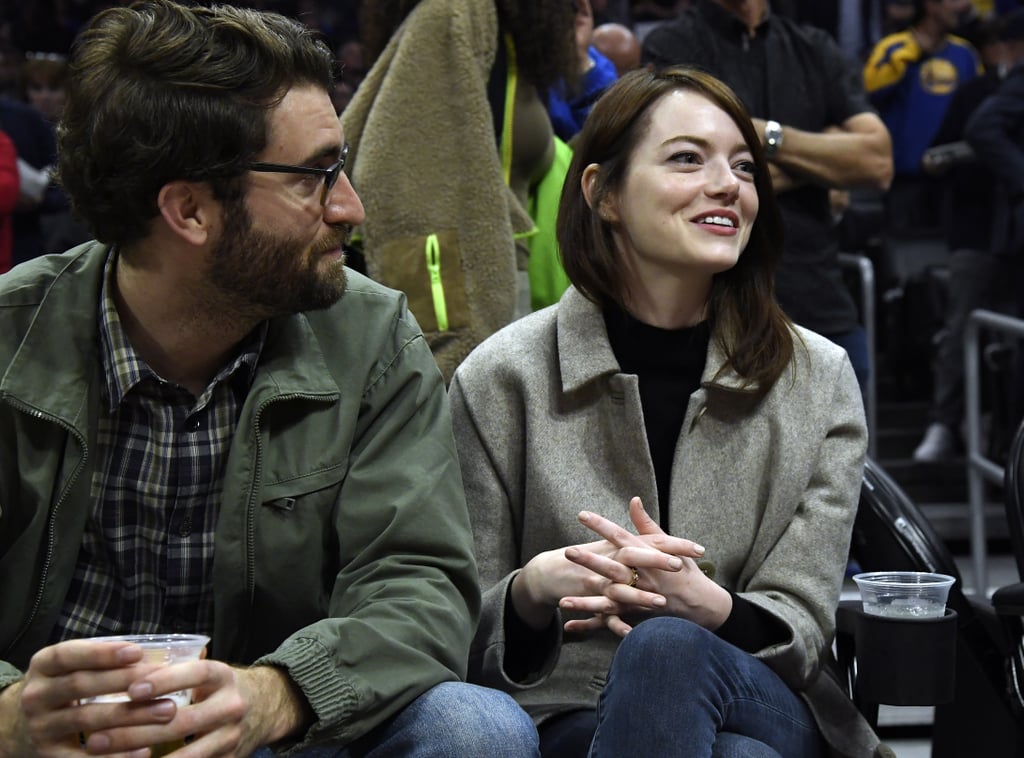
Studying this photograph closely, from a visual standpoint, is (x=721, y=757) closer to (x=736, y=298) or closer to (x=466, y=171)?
(x=736, y=298)

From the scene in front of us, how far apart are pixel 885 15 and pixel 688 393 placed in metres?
7.17

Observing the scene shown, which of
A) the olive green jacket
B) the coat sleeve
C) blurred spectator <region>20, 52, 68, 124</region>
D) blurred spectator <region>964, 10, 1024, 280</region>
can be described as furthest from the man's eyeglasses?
blurred spectator <region>20, 52, 68, 124</region>

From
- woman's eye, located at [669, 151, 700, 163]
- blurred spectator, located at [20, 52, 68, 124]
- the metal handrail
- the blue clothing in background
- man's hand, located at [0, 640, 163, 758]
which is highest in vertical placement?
woman's eye, located at [669, 151, 700, 163]

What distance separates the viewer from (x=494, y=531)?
7.94 ft

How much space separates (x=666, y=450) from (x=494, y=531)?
33 cm

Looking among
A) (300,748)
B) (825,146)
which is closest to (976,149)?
(825,146)

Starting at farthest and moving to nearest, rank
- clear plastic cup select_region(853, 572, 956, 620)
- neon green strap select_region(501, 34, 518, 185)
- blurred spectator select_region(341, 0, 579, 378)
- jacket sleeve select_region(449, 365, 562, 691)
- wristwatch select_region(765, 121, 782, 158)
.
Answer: wristwatch select_region(765, 121, 782, 158) < neon green strap select_region(501, 34, 518, 185) < blurred spectator select_region(341, 0, 579, 378) < jacket sleeve select_region(449, 365, 562, 691) < clear plastic cup select_region(853, 572, 956, 620)

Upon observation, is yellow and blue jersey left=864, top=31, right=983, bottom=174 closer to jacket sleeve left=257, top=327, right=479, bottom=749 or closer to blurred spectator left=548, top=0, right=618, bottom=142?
blurred spectator left=548, top=0, right=618, bottom=142

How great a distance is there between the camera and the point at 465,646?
2016mm

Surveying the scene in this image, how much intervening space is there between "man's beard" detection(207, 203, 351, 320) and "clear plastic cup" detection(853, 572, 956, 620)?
0.93 meters

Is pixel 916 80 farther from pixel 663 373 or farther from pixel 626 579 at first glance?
pixel 626 579

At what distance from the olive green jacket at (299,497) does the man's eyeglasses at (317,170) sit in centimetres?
21

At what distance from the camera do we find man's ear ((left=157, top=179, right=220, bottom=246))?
207 cm

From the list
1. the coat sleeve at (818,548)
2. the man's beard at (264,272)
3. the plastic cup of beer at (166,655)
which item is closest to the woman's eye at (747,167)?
A: the coat sleeve at (818,548)
